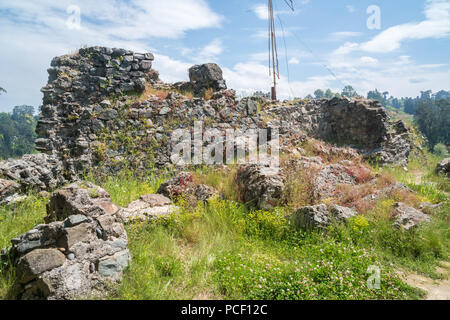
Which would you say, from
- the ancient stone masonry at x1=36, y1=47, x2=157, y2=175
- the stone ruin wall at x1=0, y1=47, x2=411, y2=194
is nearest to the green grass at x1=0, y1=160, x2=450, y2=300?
the stone ruin wall at x1=0, y1=47, x2=411, y2=194

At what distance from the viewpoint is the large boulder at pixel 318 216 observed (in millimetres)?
5051

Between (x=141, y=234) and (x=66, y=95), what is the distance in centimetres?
754

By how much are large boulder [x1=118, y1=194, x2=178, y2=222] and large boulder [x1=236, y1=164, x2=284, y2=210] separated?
6.00 feet

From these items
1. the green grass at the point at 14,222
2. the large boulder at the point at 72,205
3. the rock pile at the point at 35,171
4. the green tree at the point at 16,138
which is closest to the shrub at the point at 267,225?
the large boulder at the point at 72,205

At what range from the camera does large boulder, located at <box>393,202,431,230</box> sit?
5086 mm

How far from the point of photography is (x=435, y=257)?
15.7ft

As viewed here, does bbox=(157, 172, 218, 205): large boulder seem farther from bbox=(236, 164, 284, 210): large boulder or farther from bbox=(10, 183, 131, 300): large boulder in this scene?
bbox=(10, 183, 131, 300): large boulder

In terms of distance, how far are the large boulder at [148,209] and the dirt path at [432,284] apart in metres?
4.31

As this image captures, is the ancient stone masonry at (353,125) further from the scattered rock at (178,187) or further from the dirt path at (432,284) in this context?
the dirt path at (432,284)

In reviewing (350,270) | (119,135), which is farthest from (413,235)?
(119,135)

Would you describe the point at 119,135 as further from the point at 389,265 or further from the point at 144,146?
the point at 389,265

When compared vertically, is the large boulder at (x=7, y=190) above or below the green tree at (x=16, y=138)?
below

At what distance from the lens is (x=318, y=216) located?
511cm

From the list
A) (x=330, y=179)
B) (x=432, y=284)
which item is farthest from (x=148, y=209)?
(x=432, y=284)
